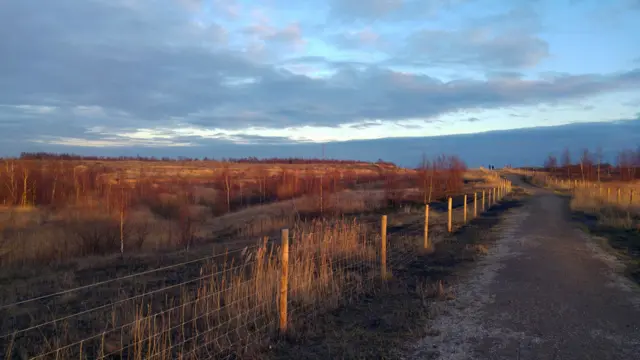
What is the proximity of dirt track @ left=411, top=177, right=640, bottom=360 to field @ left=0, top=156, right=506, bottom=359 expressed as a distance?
1.90 meters

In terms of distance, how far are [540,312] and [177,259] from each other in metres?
10.4

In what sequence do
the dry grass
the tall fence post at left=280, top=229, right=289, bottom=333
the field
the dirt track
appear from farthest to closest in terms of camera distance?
the tall fence post at left=280, top=229, right=289, bottom=333
the field
the dirt track
the dry grass

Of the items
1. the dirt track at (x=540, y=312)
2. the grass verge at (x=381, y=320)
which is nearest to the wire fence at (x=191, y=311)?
the grass verge at (x=381, y=320)

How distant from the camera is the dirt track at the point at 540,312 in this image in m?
5.93

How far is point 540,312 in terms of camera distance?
7.57m

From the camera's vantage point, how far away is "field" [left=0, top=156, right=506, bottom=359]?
636 centimetres

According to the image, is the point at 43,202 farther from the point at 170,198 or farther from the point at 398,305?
the point at 398,305

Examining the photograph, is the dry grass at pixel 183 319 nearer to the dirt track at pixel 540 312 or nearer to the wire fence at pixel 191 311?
the wire fence at pixel 191 311

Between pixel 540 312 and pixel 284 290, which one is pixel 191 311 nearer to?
pixel 284 290

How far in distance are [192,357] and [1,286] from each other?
25.9 ft

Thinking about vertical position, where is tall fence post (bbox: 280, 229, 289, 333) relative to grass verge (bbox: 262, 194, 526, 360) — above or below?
above

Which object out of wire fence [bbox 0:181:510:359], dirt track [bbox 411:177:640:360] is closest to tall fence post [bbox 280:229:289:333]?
wire fence [bbox 0:181:510:359]

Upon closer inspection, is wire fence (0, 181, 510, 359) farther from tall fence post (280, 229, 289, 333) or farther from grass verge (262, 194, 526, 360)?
grass verge (262, 194, 526, 360)

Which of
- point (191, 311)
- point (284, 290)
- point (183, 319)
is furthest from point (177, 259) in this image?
point (284, 290)
